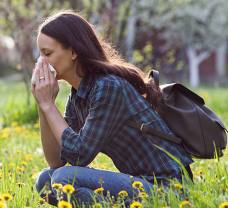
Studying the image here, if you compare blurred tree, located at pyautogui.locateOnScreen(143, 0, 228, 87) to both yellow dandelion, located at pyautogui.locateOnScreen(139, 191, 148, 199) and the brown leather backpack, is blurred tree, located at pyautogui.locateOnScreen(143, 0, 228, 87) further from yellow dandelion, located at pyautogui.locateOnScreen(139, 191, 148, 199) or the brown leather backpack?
yellow dandelion, located at pyautogui.locateOnScreen(139, 191, 148, 199)

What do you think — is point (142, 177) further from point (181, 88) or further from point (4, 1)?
point (4, 1)

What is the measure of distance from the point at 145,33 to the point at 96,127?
14.7 m

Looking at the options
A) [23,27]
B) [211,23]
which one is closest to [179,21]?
[211,23]

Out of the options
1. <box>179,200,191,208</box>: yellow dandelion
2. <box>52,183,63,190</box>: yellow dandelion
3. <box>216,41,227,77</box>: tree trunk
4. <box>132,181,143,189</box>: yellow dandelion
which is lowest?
<box>216,41,227,77</box>: tree trunk

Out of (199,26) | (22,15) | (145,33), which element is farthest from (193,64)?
(22,15)

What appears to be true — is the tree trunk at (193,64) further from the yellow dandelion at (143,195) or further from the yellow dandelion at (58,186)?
the yellow dandelion at (58,186)

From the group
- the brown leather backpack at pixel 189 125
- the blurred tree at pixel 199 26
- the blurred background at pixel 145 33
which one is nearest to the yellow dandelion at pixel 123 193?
the brown leather backpack at pixel 189 125

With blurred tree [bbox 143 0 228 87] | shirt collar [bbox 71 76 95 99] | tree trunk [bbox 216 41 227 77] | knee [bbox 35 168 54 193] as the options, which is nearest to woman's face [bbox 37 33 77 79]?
shirt collar [bbox 71 76 95 99]

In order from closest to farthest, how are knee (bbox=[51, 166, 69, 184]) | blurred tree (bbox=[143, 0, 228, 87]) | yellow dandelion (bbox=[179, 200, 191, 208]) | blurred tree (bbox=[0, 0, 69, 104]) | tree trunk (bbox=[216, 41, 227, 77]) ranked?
yellow dandelion (bbox=[179, 200, 191, 208]) → knee (bbox=[51, 166, 69, 184]) → blurred tree (bbox=[0, 0, 69, 104]) → blurred tree (bbox=[143, 0, 228, 87]) → tree trunk (bbox=[216, 41, 227, 77])

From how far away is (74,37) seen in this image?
3303mm

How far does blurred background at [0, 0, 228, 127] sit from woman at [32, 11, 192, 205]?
1.27 meters

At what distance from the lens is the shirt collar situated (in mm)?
3377

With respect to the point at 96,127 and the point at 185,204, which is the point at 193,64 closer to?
the point at 96,127

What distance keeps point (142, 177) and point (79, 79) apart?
612 mm
